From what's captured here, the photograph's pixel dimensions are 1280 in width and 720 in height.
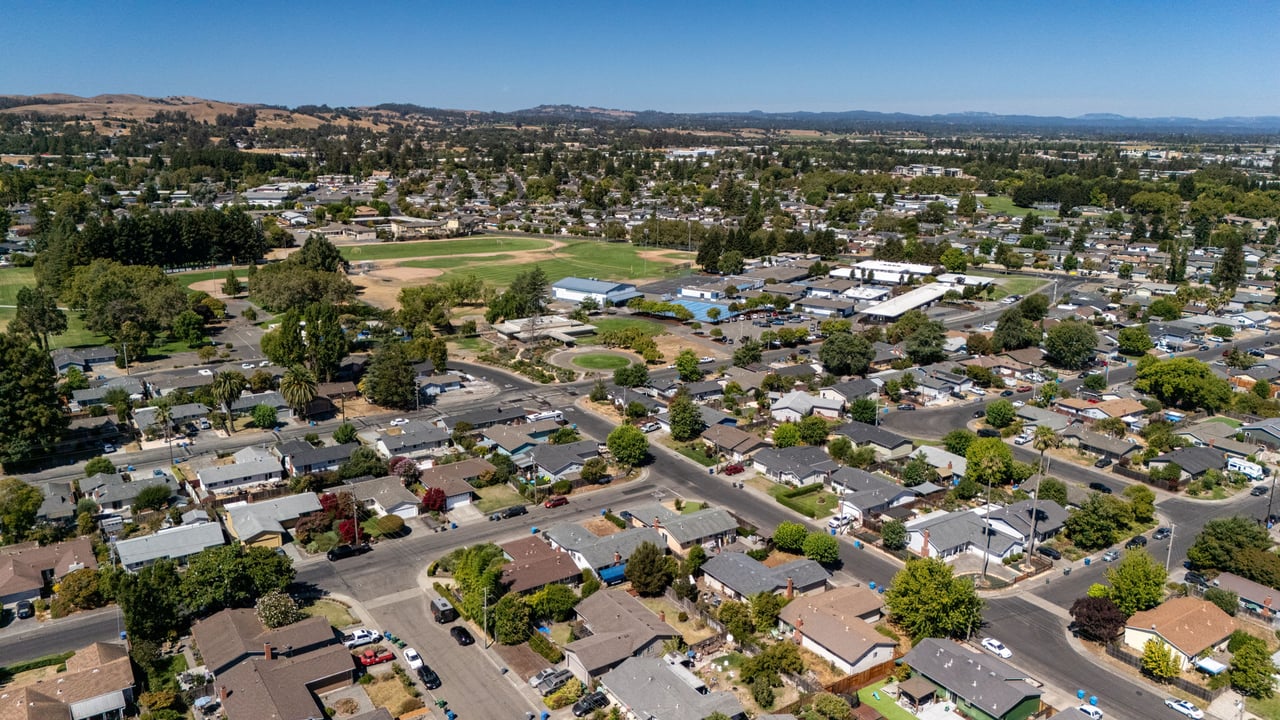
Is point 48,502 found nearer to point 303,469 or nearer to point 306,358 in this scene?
point 303,469

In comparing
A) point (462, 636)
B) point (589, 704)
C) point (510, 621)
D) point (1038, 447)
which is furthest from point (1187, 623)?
point (462, 636)

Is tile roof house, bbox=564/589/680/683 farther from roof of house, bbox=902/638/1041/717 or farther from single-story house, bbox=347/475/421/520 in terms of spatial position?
single-story house, bbox=347/475/421/520

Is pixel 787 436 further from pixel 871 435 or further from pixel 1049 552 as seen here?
pixel 1049 552

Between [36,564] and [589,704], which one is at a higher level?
[36,564]

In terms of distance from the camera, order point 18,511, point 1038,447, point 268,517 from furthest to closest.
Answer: point 1038,447
point 268,517
point 18,511

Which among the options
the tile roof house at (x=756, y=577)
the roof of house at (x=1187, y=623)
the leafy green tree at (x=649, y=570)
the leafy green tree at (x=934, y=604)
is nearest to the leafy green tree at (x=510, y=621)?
the leafy green tree at (x=649, y=570)

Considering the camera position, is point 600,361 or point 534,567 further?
point 600,361

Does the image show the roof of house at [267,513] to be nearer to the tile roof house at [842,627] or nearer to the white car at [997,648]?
the tile roof house at [842,627]
